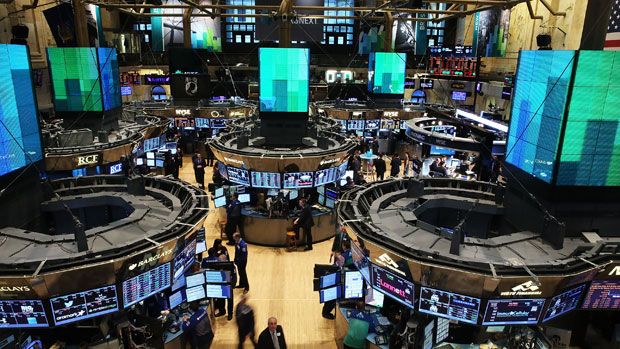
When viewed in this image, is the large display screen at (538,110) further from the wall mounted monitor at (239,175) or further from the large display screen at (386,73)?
the large display screen at (386,73)

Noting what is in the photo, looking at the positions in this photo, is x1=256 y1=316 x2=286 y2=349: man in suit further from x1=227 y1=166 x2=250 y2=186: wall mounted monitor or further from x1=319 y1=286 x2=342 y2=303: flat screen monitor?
x1=227 y1=166 x2=250 y2=186: wall mounted monitor

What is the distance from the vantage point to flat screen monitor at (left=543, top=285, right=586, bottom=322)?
281 inches

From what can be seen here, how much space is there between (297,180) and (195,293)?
6130mm

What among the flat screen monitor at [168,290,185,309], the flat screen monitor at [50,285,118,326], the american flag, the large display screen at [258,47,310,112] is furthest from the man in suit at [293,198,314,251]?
the american flag

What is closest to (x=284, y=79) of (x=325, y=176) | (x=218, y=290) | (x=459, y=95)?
(x=325, y=176)

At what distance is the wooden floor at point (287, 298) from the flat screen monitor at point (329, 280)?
148cm

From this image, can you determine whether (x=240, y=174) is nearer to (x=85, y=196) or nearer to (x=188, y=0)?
(x=85, y=196)

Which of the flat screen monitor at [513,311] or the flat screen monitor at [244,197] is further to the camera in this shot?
the flat screen monitor at [244,197]

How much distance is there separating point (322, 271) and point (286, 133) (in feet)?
27.5

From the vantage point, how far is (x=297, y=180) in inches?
570

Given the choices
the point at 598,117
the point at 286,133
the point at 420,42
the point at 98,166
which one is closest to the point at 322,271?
the point at 598,117

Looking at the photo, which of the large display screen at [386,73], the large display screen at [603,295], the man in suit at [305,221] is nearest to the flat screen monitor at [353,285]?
the large display screen at [603,295]

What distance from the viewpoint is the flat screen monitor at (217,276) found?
9.24 m

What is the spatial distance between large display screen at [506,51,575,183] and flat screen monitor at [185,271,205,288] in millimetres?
7104
